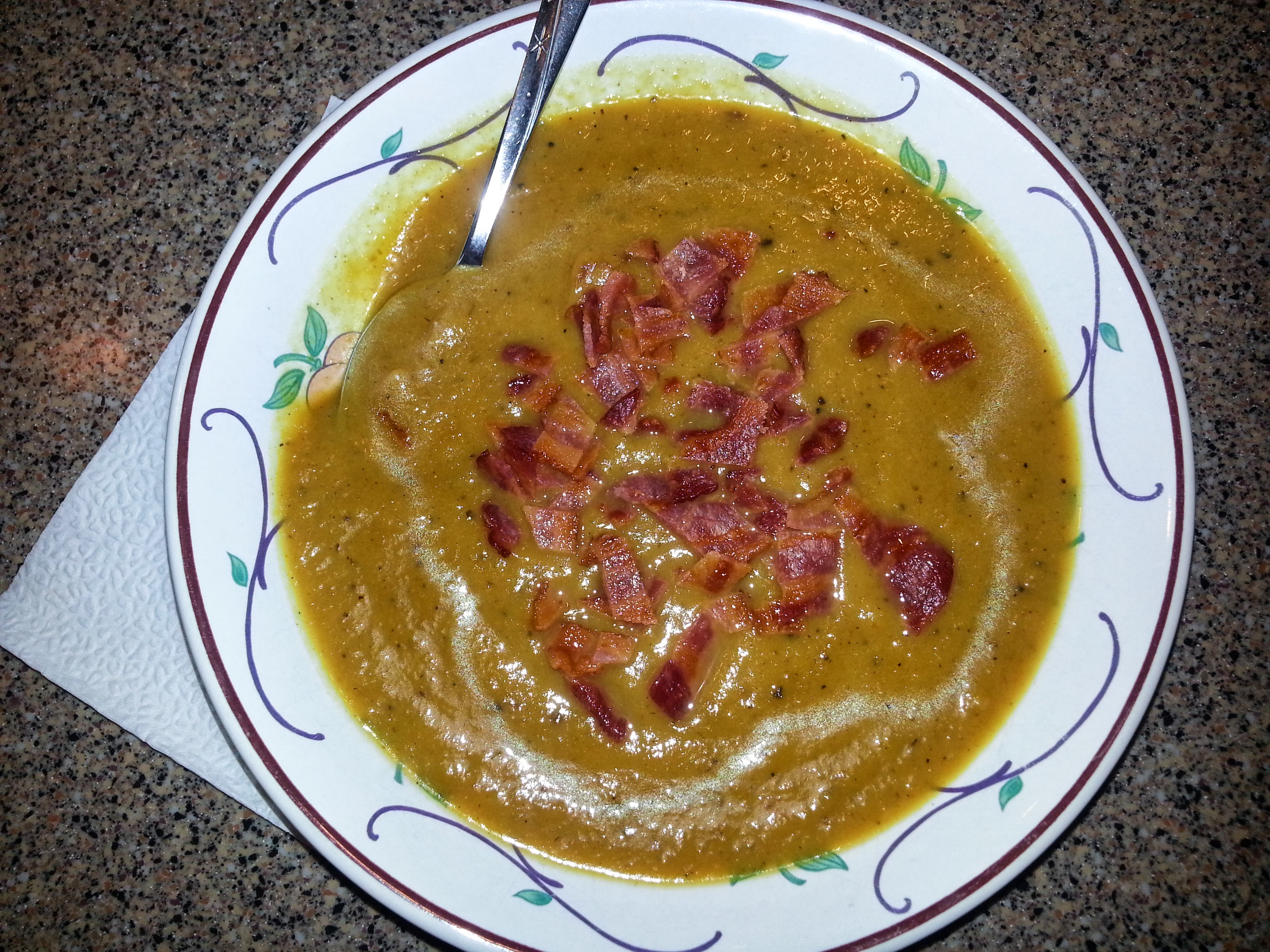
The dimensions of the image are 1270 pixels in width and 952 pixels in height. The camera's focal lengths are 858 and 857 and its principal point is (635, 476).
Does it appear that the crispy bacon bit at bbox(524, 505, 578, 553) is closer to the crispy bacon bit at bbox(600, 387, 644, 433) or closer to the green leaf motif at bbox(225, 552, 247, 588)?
the crispy bacon bit at bbox(600, 387, 644, 433)

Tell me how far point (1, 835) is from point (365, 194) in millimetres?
1702

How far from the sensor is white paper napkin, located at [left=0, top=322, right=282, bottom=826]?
6.14ft

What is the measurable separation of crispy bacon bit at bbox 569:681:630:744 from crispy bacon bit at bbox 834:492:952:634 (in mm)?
647

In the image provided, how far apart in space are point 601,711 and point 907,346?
3.43 ft

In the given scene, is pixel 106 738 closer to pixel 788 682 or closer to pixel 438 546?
pixel 438 546

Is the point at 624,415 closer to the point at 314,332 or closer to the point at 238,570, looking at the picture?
the point at 314,332

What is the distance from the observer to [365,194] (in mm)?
1890

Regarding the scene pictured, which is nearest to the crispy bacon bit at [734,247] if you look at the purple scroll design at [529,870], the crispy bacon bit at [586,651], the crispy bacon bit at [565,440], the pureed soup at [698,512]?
the pureed soup at [698,512]

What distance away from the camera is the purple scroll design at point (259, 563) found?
179 cm

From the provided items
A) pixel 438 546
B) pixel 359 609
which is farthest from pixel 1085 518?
pixel 359 609

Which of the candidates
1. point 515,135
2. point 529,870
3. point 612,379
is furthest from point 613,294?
point 529,870

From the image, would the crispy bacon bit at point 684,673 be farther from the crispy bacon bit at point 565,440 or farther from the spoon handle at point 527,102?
the spoon handle at point 527,102

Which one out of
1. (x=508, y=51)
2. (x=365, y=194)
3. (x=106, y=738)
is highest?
(x=508, y=51)

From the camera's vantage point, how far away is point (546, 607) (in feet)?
6.16
